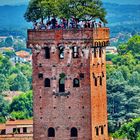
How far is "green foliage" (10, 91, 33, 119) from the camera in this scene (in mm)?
112125

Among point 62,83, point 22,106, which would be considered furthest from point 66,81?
point 22,106

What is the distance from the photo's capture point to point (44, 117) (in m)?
58.7

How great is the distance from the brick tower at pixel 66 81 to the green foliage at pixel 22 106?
51.2 m

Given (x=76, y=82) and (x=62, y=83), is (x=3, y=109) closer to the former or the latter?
(x=62, y=83)

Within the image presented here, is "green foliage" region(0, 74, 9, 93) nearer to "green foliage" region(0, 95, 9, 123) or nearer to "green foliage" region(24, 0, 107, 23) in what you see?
"green foliage" region(0, 95, 9, 123)

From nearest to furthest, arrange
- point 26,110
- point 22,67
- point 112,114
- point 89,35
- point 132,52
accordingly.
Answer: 1. point 89,35
2. point 112,114
3. point 26,110
4. point 132,52
5. point 22,67

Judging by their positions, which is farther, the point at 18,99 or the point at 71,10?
the point at 18,99

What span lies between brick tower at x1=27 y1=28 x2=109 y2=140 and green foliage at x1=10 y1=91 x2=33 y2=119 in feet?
168

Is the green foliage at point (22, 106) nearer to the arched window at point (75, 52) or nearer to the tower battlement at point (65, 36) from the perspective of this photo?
the tower battlement at point (65, 36)

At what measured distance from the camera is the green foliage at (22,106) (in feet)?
368

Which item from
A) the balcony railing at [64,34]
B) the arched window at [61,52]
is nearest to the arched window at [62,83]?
the arched window at [61,52]

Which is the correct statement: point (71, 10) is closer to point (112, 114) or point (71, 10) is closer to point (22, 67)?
point (112, 114)

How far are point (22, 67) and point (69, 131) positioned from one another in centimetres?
13038

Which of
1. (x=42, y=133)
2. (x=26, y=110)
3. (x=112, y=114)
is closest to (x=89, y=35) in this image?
(x=42, y=133)
